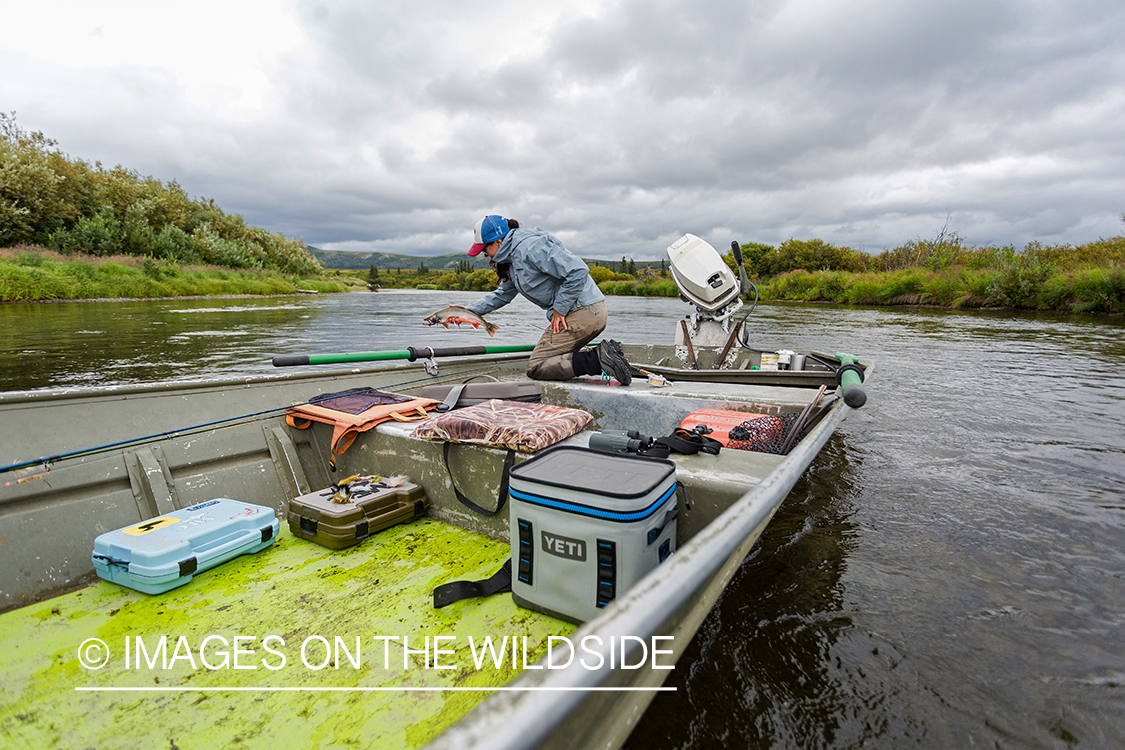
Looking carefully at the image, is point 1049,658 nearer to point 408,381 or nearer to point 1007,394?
point 408,381

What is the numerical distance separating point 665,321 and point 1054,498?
17.8 m

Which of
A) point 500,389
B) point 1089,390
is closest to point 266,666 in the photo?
point 500,389

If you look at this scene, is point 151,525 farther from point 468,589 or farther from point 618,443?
point 618,443

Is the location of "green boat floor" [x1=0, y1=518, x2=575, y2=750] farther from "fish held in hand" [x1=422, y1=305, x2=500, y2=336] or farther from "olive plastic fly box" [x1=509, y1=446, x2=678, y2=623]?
"fish held in hand" [x1=422, y1=305, x2=500, y2=336]

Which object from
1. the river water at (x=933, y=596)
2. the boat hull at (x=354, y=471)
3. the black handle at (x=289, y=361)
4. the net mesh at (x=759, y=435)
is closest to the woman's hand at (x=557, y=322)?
the boat hull at (x=354, y=471)

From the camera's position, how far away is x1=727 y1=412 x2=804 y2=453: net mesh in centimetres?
262

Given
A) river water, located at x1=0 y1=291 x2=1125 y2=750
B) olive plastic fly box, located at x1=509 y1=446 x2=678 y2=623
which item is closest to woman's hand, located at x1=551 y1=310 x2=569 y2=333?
river water, located at x1=0 y1=291 x2=1125 y2=750

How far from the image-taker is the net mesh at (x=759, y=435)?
2.62 metres

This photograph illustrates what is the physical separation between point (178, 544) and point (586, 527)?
1794 millimetres

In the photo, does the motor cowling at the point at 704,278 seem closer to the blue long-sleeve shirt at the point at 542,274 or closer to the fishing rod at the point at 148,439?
the blue long-sleeve shirt at the point at 542,274

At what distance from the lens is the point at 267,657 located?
1772 mm

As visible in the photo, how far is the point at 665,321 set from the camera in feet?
70.0

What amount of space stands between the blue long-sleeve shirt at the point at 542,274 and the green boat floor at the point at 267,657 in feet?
8.78

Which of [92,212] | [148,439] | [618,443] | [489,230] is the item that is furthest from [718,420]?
[92,212]
